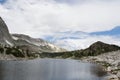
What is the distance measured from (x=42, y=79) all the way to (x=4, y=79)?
17.3m

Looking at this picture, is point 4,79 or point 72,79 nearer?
point 4,79

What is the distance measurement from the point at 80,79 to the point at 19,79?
2804 cm

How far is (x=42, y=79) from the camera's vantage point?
127000 mm

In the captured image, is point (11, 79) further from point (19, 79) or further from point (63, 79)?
point (63, 79)

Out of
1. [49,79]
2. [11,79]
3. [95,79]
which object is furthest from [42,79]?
[95,79]

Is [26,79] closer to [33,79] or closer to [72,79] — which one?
[33,79]

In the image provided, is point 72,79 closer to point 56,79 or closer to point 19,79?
point 56,79

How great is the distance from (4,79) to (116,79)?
47.8 metres

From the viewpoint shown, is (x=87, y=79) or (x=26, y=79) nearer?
(x=26, y=79)

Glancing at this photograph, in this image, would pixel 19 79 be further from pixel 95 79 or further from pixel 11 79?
Result: pixel 95 79

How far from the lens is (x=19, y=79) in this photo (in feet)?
409

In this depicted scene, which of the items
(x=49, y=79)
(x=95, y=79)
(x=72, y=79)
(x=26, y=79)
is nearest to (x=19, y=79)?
(x=26, y=79)

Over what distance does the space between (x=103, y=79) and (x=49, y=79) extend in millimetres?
24862

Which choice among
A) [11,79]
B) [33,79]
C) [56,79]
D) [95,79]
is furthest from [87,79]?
[11,79]
